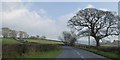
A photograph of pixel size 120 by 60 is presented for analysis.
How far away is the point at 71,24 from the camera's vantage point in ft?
241

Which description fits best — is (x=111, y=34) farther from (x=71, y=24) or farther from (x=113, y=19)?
(x=71, y=24)

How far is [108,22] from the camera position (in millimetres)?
69625

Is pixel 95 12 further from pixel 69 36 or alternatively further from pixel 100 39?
pixel 69 36

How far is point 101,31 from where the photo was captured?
71.6 metres

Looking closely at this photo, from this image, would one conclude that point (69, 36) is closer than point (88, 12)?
No

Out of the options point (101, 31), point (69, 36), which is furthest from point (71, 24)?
point (69, 36)

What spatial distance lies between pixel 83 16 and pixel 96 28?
16.0 feet

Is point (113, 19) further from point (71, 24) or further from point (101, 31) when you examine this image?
point (71, 24)

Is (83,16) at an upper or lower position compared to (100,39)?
upper

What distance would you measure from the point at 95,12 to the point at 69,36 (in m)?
79.1

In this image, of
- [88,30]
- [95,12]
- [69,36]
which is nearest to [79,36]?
[88,30]

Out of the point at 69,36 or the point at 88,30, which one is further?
the point at 69,36

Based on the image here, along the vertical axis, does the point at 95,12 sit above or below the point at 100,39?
above

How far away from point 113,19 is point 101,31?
473 cm
